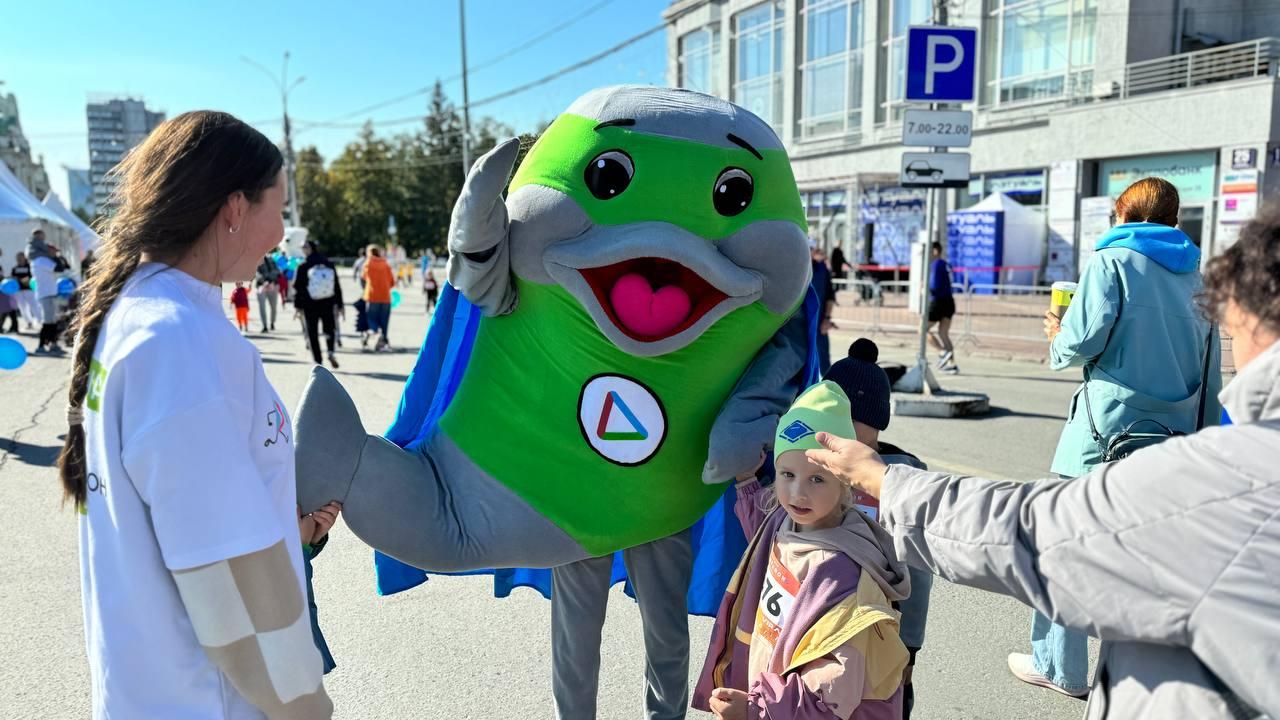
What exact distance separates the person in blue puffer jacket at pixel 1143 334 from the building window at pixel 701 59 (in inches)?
1196

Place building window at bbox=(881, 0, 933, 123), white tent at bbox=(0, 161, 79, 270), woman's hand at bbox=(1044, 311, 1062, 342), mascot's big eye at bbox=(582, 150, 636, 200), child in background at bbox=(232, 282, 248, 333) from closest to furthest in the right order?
mascot's big eye at bbox=(582, 150, 636, 200)
woman's hand at bbox=(1044, 311, 1062, 342)
white tent at bbox=(0, 161, 79, 270)
child in background at bbox=(232, 282, 248, 333)
building window at bbox=(881, 0, 933, 123)

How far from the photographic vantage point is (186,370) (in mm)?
1455

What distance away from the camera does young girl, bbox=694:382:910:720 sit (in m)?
2.14

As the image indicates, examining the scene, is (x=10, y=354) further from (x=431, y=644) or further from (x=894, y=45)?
(x=894, y=45)

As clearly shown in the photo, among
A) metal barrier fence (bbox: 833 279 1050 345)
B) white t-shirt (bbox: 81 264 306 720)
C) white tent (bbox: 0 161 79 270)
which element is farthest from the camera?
white tent (bbox: 0 161 79 270)

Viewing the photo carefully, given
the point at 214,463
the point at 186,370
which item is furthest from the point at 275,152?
the point at 214,463

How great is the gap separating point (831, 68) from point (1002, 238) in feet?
29.1

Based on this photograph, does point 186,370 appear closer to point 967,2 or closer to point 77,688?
point 77,688

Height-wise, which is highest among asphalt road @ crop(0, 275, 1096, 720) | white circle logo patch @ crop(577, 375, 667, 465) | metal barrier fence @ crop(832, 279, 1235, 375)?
white circle logo patch @ crop(577, 375, 667, 465)

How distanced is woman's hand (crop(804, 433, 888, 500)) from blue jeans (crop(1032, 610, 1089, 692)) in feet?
6.41

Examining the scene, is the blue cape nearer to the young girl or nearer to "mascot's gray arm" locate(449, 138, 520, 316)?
"mascot's gray arm" locate(449, 138, 520, 316)

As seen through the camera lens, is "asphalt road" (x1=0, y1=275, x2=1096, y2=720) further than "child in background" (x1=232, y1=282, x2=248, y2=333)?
No

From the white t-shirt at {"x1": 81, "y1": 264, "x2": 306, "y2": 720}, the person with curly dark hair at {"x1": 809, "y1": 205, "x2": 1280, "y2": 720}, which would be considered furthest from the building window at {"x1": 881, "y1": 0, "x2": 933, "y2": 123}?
the white t-shirt at {"x1": 81, "y1": 264, "x2": 306, "y2": 720}

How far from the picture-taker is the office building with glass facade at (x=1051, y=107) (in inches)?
717
